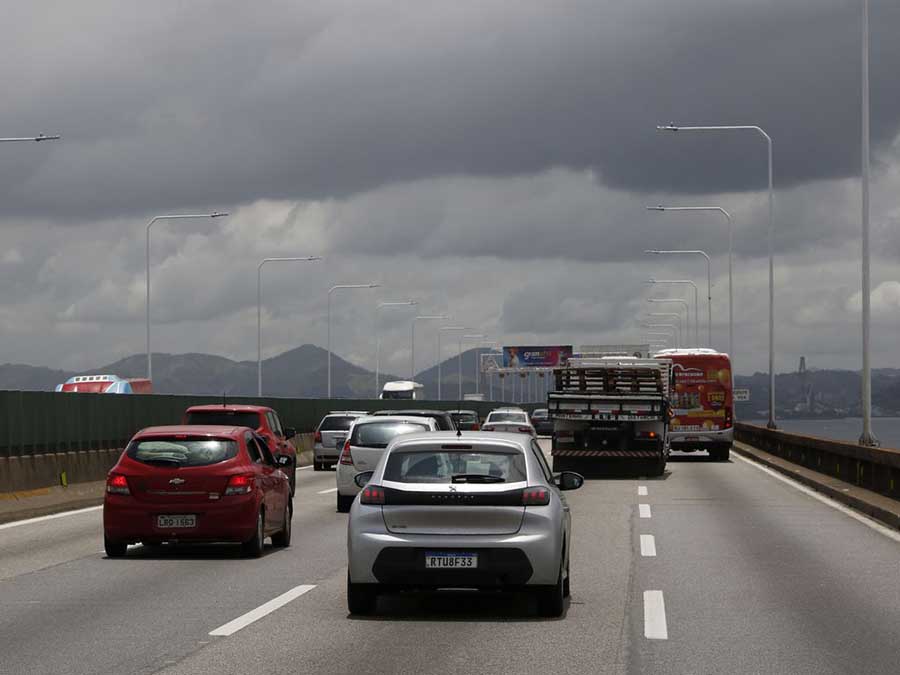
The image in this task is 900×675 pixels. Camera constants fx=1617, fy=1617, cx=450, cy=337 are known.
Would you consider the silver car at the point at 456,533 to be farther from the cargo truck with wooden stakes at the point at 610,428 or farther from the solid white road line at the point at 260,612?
the cargo truck with wooden stakes at the point at 610,428

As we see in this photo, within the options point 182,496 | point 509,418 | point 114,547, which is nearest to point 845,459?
point 182,496

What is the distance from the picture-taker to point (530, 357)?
144375 millimetres

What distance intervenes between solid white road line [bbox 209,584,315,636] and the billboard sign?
129 meters

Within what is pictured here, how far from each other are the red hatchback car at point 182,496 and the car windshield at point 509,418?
1330 inches

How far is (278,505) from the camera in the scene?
18250mm

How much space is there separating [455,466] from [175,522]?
541cm

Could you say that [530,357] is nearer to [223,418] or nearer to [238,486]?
[223,418]

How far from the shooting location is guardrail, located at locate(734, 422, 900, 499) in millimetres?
24953

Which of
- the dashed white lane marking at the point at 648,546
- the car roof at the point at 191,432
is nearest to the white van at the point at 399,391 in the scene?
the dashed white lane marking at the point at 648,546

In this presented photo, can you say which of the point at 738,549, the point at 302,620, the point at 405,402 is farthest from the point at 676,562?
the point at 405,402

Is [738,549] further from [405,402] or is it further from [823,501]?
[405,402]

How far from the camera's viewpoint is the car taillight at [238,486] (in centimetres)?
1683

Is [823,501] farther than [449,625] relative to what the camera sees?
Yes

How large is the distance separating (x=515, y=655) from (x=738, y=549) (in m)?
8.43
